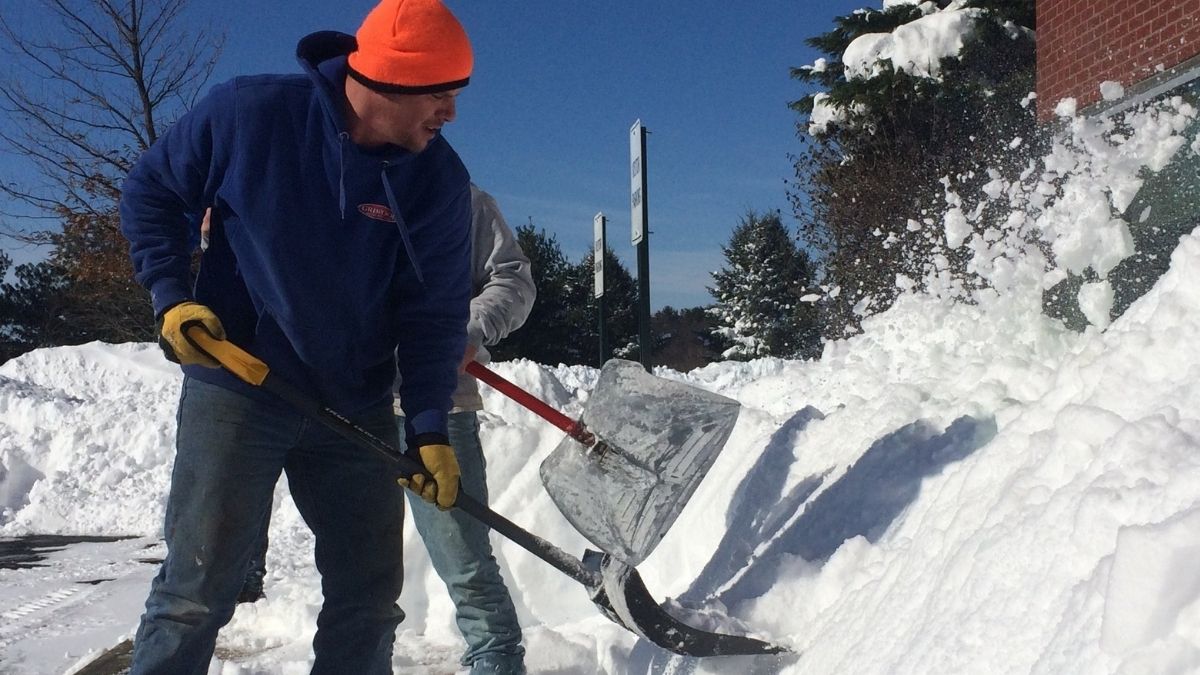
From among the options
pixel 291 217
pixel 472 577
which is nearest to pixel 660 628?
pixel 472 577

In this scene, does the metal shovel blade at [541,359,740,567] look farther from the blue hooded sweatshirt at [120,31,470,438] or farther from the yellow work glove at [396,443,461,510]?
the blue hooded sweatshirt at [120,31,470,438]

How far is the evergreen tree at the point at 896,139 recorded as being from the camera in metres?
14.1

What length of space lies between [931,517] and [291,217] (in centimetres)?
168

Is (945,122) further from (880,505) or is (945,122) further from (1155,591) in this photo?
(1155,591)

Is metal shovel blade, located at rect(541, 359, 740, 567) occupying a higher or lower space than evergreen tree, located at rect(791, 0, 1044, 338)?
lower

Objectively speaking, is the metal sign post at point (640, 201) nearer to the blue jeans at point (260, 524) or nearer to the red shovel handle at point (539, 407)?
the red shovel handle at point (539, 407)

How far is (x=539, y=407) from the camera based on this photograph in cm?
314

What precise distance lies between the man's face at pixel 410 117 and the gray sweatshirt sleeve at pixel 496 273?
3.15ft

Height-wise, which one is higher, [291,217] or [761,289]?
[761,289]

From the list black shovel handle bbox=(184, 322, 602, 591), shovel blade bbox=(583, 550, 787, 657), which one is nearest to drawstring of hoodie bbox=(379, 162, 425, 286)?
black shovel handle bbox=(184, 322, 602, 591)

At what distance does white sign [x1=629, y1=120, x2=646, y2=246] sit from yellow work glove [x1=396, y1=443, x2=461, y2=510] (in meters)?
3.31

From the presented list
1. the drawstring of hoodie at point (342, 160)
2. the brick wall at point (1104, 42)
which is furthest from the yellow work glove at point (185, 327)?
the brick wall at point (1104, 42)

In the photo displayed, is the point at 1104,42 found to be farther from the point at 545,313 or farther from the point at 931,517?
the point at 545,313

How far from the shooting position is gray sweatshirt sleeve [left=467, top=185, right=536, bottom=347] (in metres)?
3.05
